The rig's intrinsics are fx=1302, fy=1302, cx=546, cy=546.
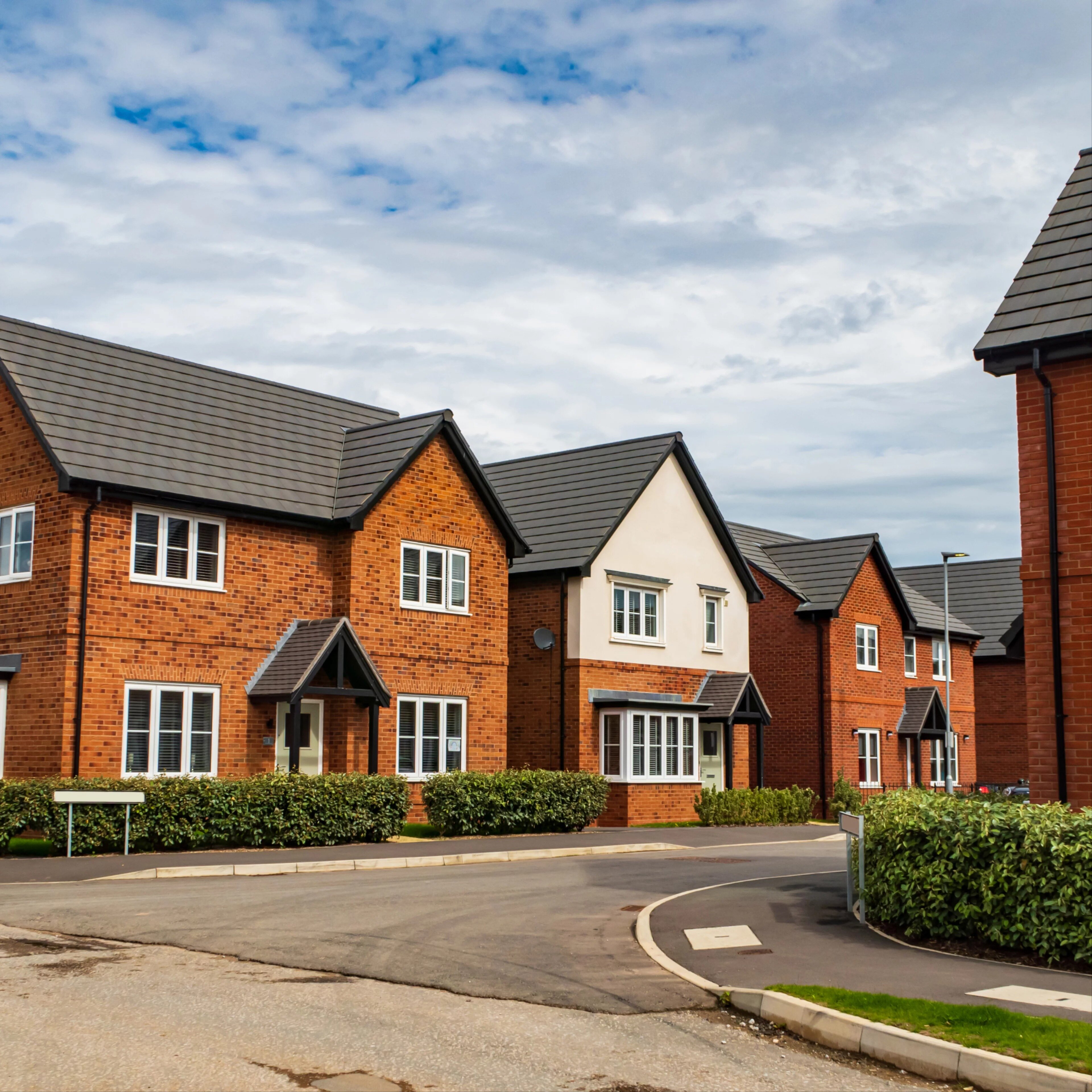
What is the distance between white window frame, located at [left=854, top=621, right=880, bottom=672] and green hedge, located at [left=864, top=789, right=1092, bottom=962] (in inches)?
1105

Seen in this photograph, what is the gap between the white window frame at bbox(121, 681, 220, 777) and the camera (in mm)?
23781

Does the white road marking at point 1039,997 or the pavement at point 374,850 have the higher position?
the white road marking at point 1039,997

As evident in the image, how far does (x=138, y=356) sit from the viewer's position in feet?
91.2

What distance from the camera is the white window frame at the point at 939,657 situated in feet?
155

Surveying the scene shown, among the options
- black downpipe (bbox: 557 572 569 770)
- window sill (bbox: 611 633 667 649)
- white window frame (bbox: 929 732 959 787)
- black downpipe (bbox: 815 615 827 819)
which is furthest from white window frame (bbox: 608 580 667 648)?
white window frame (bbox: 929 732 959 787)

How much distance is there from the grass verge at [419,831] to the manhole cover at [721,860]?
17.7 ft

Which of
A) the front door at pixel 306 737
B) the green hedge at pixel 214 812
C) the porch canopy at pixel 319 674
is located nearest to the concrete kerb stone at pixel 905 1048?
the green hedge at pixel 214 812

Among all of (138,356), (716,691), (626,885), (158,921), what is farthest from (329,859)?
(716,691)

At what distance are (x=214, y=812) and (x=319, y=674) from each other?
17.2ft

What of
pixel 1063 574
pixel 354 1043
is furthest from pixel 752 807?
pixel 354 1043

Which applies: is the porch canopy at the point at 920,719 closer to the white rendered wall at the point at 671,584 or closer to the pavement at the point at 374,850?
the white rendered wall at the point at 671,584

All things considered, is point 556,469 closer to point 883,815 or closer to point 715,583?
point 715,583

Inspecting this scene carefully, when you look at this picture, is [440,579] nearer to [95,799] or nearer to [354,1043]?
[95,799]

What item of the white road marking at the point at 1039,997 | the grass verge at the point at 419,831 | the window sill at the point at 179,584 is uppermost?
the window sill at the point at 179,584
